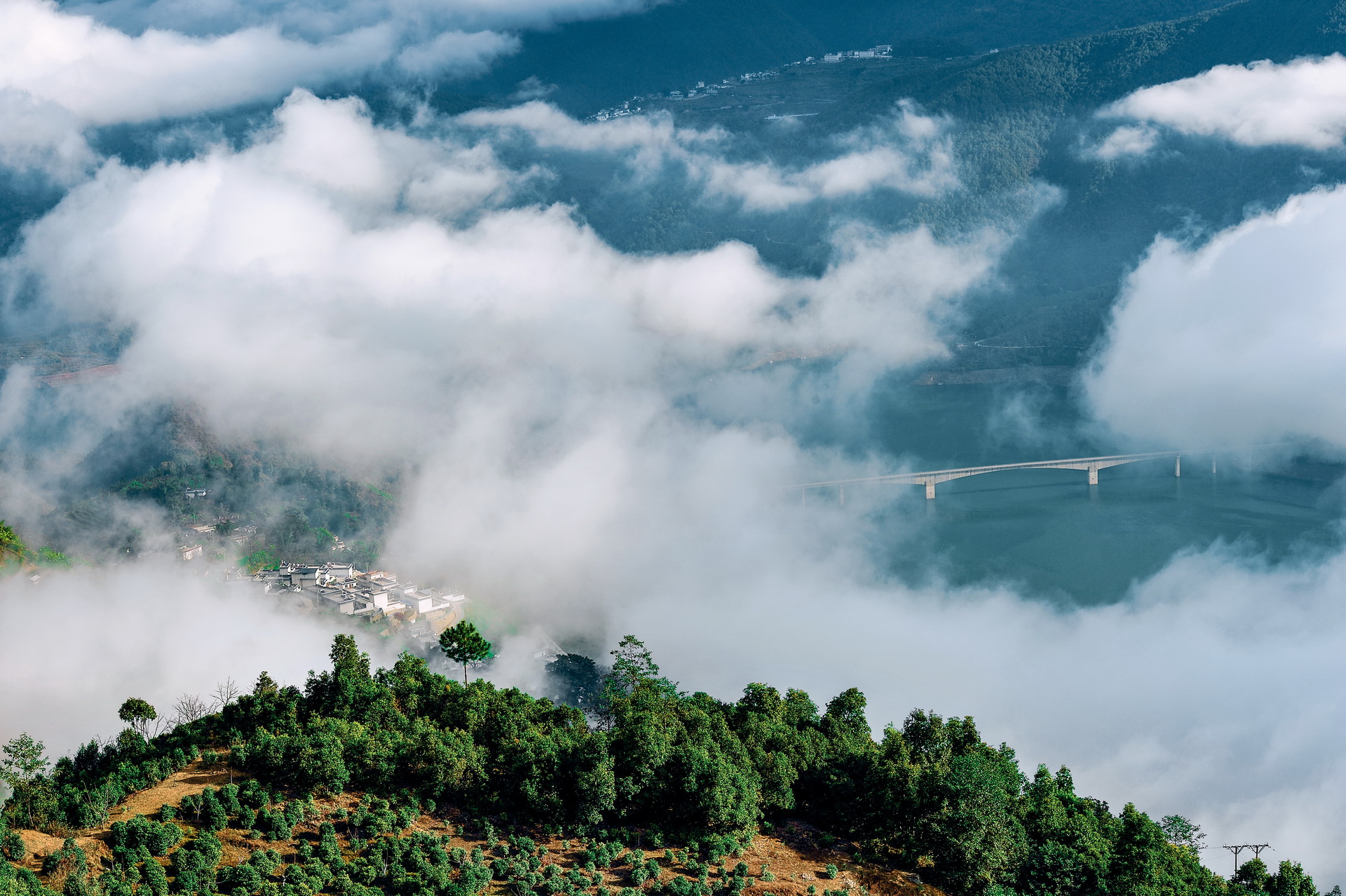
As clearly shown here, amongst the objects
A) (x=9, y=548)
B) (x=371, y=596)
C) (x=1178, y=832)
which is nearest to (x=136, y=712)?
(x=1178, y=832)

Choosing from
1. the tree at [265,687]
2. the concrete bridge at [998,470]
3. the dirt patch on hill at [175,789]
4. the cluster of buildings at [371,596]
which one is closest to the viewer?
the dirt patch on hill at [175,789]

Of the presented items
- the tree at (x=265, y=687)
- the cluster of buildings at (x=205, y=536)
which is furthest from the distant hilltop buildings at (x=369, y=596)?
the tree at (x=265, y=687)

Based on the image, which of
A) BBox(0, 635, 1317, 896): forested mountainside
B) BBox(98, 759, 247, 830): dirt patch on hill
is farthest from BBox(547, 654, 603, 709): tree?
BBox(98, 759, 247, 830): dirt patch on hill

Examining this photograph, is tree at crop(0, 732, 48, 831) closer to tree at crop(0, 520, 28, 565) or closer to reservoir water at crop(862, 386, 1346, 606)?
tree at crop(0, 520, 28, 565)

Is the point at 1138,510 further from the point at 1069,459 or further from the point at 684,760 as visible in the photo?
the point at 684,760

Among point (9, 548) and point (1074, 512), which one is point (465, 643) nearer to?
point (9, 548)

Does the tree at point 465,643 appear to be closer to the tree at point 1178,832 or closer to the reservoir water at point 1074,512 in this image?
the tree at point 1178,832
